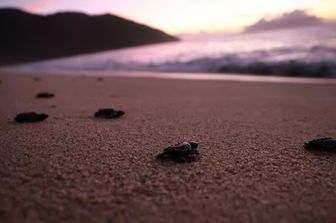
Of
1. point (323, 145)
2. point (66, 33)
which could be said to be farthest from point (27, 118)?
point (66, 33)

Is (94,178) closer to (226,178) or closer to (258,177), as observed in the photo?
(226,178)

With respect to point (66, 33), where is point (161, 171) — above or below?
below

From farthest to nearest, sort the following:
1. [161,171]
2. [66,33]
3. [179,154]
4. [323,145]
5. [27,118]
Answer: [66,33], [27,118], [323,145], [179,154], [161,171]

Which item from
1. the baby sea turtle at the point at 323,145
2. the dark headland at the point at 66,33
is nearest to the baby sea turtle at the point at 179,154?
the baby sea turtle at the point at 323,145

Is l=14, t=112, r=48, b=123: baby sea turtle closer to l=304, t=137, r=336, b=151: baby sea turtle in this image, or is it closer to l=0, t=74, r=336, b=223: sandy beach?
l=0, t=74, r=336, b=223: sandy beach

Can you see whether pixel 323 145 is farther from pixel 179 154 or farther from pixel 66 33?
pixel 66 33

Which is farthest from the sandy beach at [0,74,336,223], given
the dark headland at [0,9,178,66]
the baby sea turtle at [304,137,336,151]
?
the dark headland at [0,9,178,66]
